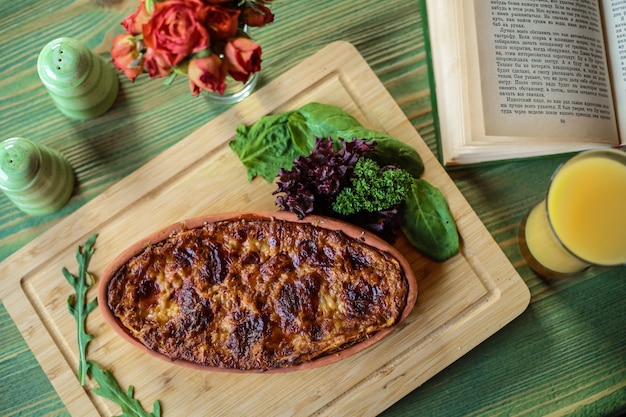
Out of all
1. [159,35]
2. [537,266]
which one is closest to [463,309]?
[537,266]

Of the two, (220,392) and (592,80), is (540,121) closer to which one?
(592,80)

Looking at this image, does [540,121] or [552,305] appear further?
[552,305]

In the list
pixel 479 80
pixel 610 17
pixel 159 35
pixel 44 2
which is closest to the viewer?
pixel 159 35

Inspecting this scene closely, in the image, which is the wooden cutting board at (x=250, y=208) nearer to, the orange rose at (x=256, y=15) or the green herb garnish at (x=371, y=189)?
the green herb garnish at (x=371, y=189)

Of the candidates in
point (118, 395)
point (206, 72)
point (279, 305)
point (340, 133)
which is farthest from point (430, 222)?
point (118, 395)

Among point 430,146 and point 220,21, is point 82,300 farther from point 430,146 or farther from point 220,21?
point 430,146

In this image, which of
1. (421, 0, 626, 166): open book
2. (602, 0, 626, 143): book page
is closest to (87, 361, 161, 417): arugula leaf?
(421, 0, 626, 166): open book

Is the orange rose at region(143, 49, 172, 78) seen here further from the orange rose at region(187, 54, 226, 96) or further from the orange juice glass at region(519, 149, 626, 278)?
the orange juice glass at region(519, 149, 626, 278)
